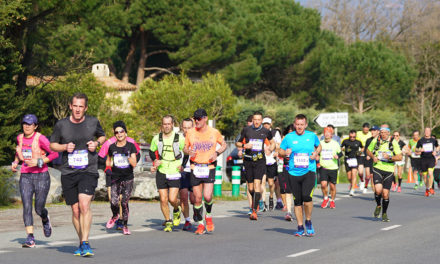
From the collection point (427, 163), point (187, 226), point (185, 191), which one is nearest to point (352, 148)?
point (427, 163)

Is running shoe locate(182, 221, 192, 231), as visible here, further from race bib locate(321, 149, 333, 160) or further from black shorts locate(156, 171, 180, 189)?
race bib locate(321, 149, 333, 160)

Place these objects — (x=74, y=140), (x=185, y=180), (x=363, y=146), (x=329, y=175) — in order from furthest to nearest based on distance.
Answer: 1. (x=363, y=146)
2. (x=329, y=175)
3. (x=185, y=180)
4. (x=74, y=140)

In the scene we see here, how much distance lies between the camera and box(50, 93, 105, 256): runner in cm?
984

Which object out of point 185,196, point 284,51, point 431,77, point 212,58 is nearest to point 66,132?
point 185,196

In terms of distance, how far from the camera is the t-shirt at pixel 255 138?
1535 cm

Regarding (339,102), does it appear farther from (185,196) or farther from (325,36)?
(185,196)

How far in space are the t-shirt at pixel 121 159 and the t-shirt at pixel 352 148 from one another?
1112 cm

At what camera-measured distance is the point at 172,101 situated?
39.4 metres

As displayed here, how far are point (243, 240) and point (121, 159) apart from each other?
2311 millimetres

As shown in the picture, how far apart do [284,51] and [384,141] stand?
42.1 m

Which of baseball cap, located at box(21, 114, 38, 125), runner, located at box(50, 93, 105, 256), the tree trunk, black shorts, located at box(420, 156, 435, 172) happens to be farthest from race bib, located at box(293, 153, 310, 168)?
the tree trunk

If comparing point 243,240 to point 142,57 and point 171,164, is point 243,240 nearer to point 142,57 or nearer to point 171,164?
point 171,164

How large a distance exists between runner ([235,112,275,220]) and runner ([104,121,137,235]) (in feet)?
10.1

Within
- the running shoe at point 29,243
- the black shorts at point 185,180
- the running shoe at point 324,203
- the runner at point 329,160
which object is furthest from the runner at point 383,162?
the running shoe at point 29,243
